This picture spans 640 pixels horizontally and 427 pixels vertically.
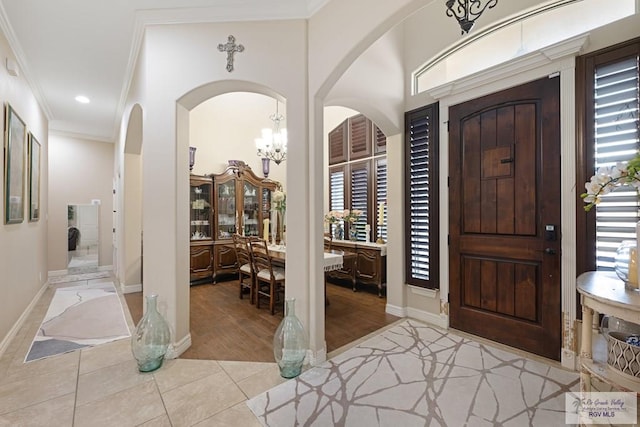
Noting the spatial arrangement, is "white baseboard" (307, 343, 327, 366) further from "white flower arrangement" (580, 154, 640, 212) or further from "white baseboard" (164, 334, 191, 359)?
"white flower arrangement" (580, 154, 640, 212)

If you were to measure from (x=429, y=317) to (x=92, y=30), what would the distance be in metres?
4.57

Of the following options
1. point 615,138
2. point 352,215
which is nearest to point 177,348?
point 352,215

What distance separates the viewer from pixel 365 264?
14.7 ft

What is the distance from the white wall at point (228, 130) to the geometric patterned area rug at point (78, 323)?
255 centimetres

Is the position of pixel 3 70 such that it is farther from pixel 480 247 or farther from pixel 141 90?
pixel 480 247

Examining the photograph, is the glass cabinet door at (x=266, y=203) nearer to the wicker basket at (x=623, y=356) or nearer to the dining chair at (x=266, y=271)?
the dining chair at (x=266, y=271)

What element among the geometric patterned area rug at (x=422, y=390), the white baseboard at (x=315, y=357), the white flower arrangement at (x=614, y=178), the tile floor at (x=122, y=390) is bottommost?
the geometric patterned area rug at (x=422, y=390)

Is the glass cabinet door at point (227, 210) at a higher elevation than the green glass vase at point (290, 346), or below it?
higher

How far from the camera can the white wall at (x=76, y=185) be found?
5.77 metres

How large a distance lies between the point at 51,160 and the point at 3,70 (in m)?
3.93

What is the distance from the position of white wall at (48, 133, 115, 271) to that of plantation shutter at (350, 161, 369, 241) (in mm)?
5437

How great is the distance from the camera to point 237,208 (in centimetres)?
541

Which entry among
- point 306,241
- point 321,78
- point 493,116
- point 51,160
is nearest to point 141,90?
point 321,78

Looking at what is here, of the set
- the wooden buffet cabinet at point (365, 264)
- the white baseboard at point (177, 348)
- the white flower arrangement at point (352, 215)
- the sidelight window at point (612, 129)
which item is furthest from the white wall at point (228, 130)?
the sidelight window at point (612, 129)
